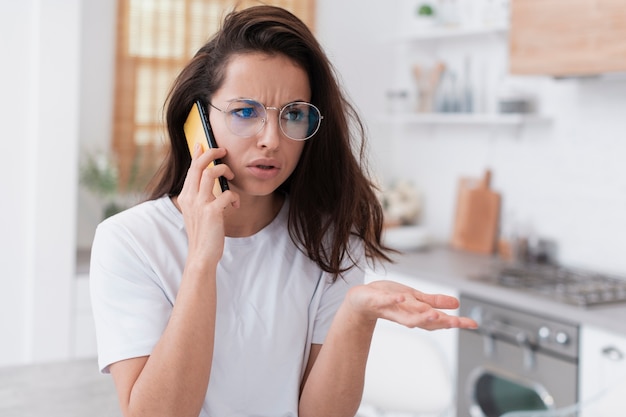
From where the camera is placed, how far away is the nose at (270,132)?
55.4 inches

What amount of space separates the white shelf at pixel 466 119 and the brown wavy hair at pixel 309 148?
6.93 ft

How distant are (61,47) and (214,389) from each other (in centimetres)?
235

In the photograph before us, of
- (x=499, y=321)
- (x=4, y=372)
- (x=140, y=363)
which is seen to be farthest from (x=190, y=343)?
(x=499, y=321)

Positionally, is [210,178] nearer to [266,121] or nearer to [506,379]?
[266,121]

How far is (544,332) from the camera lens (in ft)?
9.33

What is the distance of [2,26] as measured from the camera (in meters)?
3.37

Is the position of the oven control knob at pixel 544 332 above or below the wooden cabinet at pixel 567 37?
below

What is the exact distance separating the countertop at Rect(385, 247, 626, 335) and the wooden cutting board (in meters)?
0.08

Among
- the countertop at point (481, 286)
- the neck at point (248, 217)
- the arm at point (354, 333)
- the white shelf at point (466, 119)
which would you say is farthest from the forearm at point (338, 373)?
the white shelf at point (466, 119)

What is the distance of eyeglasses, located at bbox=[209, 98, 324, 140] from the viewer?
1.41 metres

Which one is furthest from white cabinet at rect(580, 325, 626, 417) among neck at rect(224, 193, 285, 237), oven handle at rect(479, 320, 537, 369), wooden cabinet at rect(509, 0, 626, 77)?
neck at rect(224, 193, 285, 237)

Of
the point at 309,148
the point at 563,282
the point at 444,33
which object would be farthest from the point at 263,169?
the point at 444,33

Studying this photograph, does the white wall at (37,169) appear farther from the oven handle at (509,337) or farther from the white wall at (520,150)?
the oven handle at (509,337)

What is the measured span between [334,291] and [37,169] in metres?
2.14
